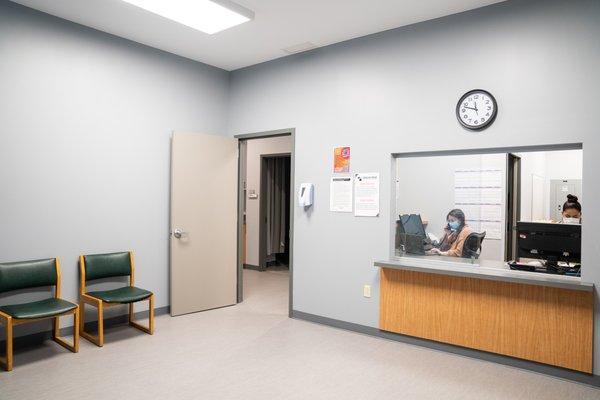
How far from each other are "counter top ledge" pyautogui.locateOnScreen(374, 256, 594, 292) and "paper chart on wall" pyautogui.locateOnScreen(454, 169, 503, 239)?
174 centimetres

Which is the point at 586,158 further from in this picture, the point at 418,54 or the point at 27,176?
the point at 27,176

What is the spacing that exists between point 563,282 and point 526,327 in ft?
1.53

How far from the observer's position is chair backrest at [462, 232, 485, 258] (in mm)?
3633

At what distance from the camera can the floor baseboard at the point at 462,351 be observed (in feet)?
9.48

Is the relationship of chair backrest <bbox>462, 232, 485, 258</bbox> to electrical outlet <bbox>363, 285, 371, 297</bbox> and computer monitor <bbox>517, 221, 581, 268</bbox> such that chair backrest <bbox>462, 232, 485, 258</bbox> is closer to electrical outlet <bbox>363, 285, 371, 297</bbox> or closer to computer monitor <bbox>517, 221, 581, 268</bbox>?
computer monitor <bbox>517, 221, 581, 268</bbox>

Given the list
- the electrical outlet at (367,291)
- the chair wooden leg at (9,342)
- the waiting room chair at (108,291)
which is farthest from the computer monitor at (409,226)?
the chair wooden leg at (9,342)

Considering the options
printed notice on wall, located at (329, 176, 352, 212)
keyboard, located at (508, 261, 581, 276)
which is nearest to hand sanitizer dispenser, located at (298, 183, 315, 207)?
printed notice on wall, located at (329, 176, 352, 212)

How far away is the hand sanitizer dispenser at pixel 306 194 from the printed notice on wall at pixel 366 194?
52 centimetres

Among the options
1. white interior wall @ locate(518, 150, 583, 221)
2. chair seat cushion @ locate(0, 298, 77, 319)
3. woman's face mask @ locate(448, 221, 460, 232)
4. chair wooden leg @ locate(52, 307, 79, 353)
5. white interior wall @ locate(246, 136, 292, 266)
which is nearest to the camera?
chair seat cushion @ locate(0, 298, 77, 319)

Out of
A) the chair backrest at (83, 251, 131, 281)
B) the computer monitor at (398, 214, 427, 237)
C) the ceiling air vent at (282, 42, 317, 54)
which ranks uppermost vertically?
the ceiling air vent at (282, 42, 317, 54)

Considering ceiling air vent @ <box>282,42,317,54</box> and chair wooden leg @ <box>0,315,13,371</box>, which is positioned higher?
ceiling air vent @ <box>282,42,317,54</box>

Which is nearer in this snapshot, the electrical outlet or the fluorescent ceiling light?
the fluorescent ceiling light

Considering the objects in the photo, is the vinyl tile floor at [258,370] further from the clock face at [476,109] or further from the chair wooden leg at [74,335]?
the clock face at [476,109]

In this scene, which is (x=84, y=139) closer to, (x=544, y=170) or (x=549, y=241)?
(x=549, y=241)
